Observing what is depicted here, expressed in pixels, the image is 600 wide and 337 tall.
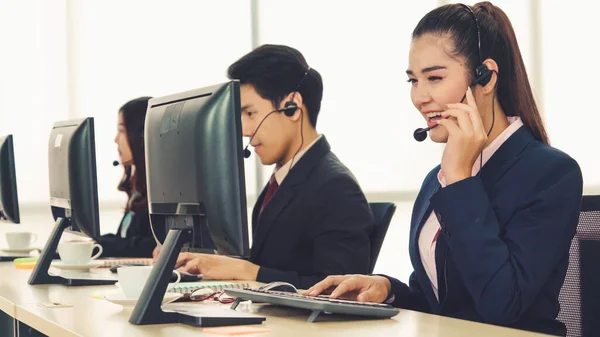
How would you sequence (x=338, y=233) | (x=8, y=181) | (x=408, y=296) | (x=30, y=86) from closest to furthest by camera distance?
1. (x=408, y=296)
2. (x=338, y=233)
3. (x=8, y=181)
4. (x=30, y=86)

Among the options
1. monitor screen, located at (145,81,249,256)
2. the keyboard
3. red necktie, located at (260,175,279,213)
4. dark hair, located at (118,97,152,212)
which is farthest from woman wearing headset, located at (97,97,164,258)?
the keyboard

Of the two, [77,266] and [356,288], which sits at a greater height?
[356,288]

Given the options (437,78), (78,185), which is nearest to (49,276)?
(78,185)

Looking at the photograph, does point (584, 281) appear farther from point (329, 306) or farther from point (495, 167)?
point (329, 306)

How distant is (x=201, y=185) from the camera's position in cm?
149

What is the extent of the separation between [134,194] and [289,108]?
3.73ft

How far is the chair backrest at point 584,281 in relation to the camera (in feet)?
5.54

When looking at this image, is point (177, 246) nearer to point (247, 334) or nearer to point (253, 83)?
point (247, 334)

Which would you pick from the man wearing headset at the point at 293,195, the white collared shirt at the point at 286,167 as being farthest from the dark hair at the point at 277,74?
the white collared shirt at the point at 286,167

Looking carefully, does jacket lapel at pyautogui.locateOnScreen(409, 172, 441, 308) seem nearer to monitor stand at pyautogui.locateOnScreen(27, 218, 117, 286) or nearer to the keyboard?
the keyboard

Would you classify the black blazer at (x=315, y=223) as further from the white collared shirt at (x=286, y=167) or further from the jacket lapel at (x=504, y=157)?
the jacket lapel at (x=504, y=157)

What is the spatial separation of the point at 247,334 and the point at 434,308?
570 millimetres

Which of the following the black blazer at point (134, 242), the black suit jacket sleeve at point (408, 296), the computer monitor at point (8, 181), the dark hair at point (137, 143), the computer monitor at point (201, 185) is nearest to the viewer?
the computer monitor at point (201, 185)

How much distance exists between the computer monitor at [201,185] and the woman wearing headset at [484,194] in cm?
28
